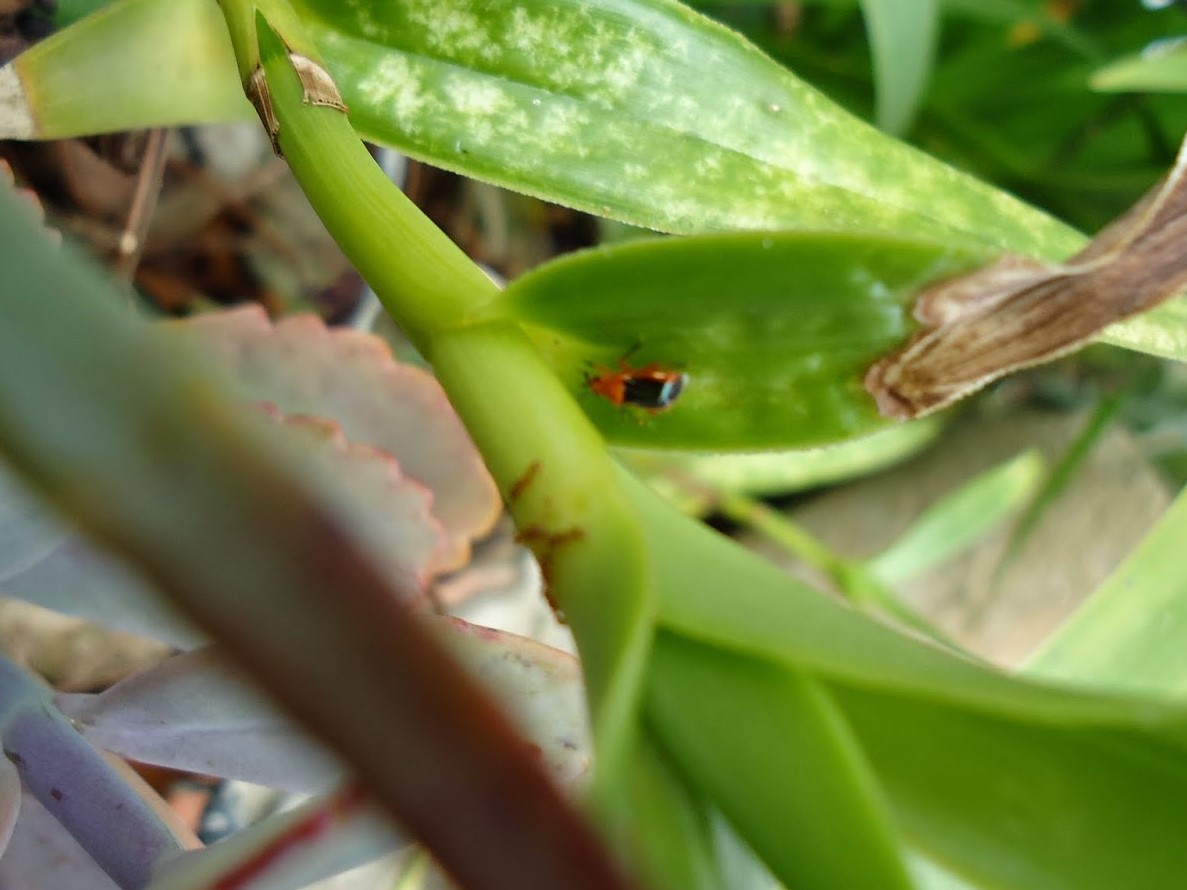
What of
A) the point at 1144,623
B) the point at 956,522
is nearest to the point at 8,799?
the point at 1144,623

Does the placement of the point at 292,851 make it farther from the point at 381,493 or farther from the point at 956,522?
the point at 956,522

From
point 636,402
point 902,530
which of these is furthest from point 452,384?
point 902,530

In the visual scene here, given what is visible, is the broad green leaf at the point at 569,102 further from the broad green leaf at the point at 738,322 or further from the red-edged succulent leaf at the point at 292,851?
the red-edged succulent leaf at the point at 292,851

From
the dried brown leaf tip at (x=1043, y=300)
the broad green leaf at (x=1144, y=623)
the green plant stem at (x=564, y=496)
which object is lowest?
the broad green leaf at (x=1144, y=623)

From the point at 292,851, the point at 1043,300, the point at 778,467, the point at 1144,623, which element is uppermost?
the point at 1043,300

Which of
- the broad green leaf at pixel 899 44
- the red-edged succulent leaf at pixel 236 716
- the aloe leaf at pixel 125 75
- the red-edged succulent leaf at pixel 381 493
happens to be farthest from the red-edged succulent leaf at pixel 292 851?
the broad green leaf at pixel 899 44

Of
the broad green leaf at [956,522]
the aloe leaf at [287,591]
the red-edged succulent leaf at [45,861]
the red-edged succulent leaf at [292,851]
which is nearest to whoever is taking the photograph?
the aloe leaf at [287,591]
